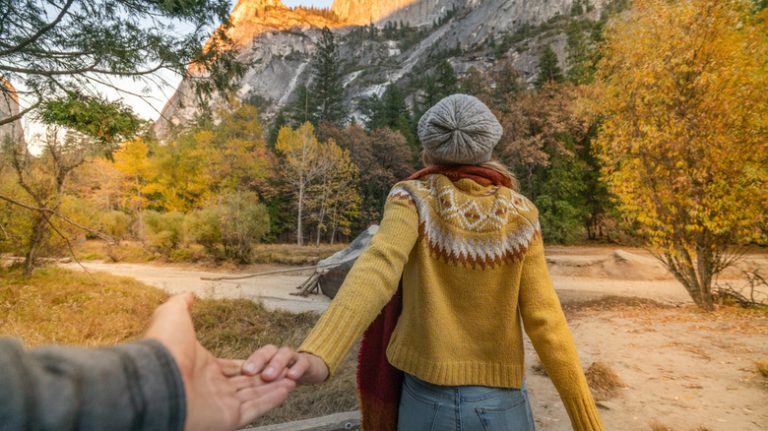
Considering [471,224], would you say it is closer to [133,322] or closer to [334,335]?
[334,335]

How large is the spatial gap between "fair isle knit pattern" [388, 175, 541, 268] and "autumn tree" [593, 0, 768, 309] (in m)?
7.02

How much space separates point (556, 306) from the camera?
129cm

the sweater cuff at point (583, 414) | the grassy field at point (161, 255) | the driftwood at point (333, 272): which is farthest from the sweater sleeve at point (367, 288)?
the grassy field at point (161, 255)

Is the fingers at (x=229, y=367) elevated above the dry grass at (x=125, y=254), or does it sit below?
above

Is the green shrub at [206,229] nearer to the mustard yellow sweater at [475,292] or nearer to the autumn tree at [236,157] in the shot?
the autumn tree at [236,157]

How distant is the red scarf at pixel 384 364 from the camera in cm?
136

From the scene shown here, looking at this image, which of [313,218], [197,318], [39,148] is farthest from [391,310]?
[313,218]

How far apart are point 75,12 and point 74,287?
626 centimetres

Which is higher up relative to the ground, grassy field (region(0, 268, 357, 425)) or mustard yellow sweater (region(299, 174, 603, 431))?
mustard yellow sweater (region(299, 174, 603, 431))

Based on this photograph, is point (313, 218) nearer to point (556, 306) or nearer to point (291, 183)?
point (291, 183)

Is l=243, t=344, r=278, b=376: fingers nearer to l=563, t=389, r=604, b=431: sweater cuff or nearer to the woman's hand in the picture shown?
the woman's hand

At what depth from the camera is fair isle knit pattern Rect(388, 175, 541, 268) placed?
4.11ft

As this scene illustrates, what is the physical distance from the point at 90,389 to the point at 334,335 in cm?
59

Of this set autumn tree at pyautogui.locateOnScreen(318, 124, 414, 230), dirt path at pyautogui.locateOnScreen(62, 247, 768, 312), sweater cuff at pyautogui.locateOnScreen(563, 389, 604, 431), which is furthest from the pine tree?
sweater cuff at pyautogui.locateOnScreen(563, 389, 604, 431)
